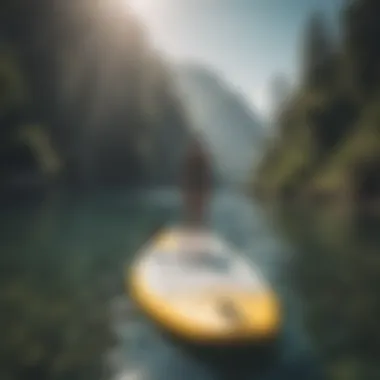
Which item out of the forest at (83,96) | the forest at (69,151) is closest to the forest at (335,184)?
the forest at (69,151)

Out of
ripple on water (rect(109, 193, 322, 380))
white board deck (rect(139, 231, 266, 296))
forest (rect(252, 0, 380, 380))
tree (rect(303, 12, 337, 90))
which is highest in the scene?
tree (rect(303, 12, 337, 90))

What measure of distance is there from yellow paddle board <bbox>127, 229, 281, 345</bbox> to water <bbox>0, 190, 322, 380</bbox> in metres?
0.46

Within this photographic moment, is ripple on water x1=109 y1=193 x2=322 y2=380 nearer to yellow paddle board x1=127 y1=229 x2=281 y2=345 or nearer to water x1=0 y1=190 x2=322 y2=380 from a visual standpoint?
water x1=0 y1=190 x2=322 y2=380

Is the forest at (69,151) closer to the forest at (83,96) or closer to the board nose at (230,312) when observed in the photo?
the forest at (83,96)

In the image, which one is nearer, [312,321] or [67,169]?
[312,321]

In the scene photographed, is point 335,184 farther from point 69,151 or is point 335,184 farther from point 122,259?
point 122,259

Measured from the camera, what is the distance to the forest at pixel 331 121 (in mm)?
42969

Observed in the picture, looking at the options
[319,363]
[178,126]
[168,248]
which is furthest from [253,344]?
[178,126]

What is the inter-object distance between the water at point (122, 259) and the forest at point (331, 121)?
9458mm

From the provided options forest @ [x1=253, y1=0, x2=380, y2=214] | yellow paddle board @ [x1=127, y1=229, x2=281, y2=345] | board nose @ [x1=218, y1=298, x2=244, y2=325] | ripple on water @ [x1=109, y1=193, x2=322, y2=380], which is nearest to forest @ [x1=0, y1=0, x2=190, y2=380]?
ripple on water @ [x1=109, y1=193, x2=322, y2=380]

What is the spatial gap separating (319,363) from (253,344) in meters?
1.45

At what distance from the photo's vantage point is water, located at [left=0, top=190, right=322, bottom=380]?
8852mm

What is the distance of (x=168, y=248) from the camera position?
43.2ft

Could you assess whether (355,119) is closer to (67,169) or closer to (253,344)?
(67,169)
